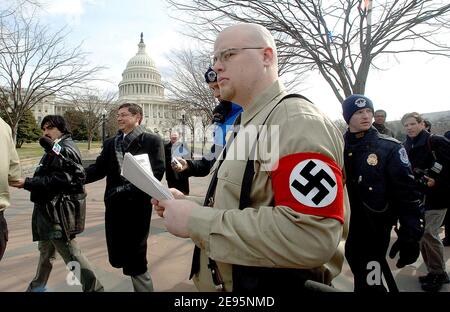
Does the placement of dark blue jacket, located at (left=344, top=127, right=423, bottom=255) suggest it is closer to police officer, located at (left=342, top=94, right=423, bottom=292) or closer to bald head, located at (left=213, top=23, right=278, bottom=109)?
police officer, located at (left=342, top=94, right=423, bottom=292)

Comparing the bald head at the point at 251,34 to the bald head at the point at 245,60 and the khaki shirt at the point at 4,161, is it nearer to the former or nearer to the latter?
the bald head at the point at 245,60

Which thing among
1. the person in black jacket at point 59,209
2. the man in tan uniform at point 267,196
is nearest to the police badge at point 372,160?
the man in tan uniform at point 267,196

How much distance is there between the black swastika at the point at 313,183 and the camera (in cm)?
102

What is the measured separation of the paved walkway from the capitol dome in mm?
72648

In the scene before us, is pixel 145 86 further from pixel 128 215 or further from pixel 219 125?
pixel 128 215

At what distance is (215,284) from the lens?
129cm

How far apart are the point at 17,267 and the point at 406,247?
15.3ft

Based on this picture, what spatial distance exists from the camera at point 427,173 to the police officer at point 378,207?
1.46 metres

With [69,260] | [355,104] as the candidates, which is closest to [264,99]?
[355,104]

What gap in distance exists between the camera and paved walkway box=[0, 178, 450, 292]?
12.2 feet

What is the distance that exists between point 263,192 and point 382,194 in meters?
2.17

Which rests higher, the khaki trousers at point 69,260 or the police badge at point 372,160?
the police badge at point 372,160

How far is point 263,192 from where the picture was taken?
117 cm
